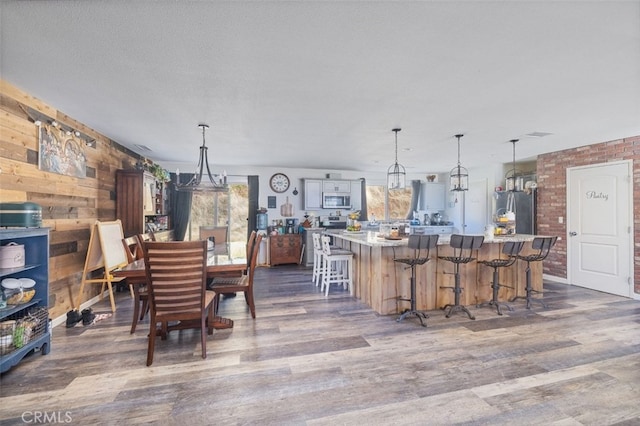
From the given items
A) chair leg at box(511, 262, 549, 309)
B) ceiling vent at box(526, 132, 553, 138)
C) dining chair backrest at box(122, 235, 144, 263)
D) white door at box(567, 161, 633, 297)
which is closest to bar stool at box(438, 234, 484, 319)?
chair leg at box(511, 262, 549, 309)

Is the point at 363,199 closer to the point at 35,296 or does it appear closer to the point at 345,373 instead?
the point at 345,373

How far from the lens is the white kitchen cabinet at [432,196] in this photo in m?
7.79

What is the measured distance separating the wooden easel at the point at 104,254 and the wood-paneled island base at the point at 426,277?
3109 millimetres

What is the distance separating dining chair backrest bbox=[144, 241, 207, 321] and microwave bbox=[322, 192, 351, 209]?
4.76m

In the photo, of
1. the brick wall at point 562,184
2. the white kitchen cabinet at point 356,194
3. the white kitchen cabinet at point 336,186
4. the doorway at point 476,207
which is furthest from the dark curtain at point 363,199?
the brick wall at point 562,184

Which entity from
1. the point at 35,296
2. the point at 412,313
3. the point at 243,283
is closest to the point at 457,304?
the point at 412,313

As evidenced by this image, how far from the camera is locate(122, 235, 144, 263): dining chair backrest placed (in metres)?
3.44

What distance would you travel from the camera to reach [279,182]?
6.93m

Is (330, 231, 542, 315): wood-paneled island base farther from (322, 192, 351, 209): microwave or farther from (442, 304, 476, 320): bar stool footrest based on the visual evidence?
(322, 192, 351, 209): microwave

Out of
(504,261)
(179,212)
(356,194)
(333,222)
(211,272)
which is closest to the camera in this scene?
(211,272)

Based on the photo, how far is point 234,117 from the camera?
332cm

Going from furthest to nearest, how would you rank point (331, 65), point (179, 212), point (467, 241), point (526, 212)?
point (179, 212)
point (526, 212)
point (467, 241)
point (331, 65)

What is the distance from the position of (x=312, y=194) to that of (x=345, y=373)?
5.00m

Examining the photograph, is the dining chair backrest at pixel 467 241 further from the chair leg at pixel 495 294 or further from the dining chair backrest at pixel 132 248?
the dining chair backrest at pixel 132 248
